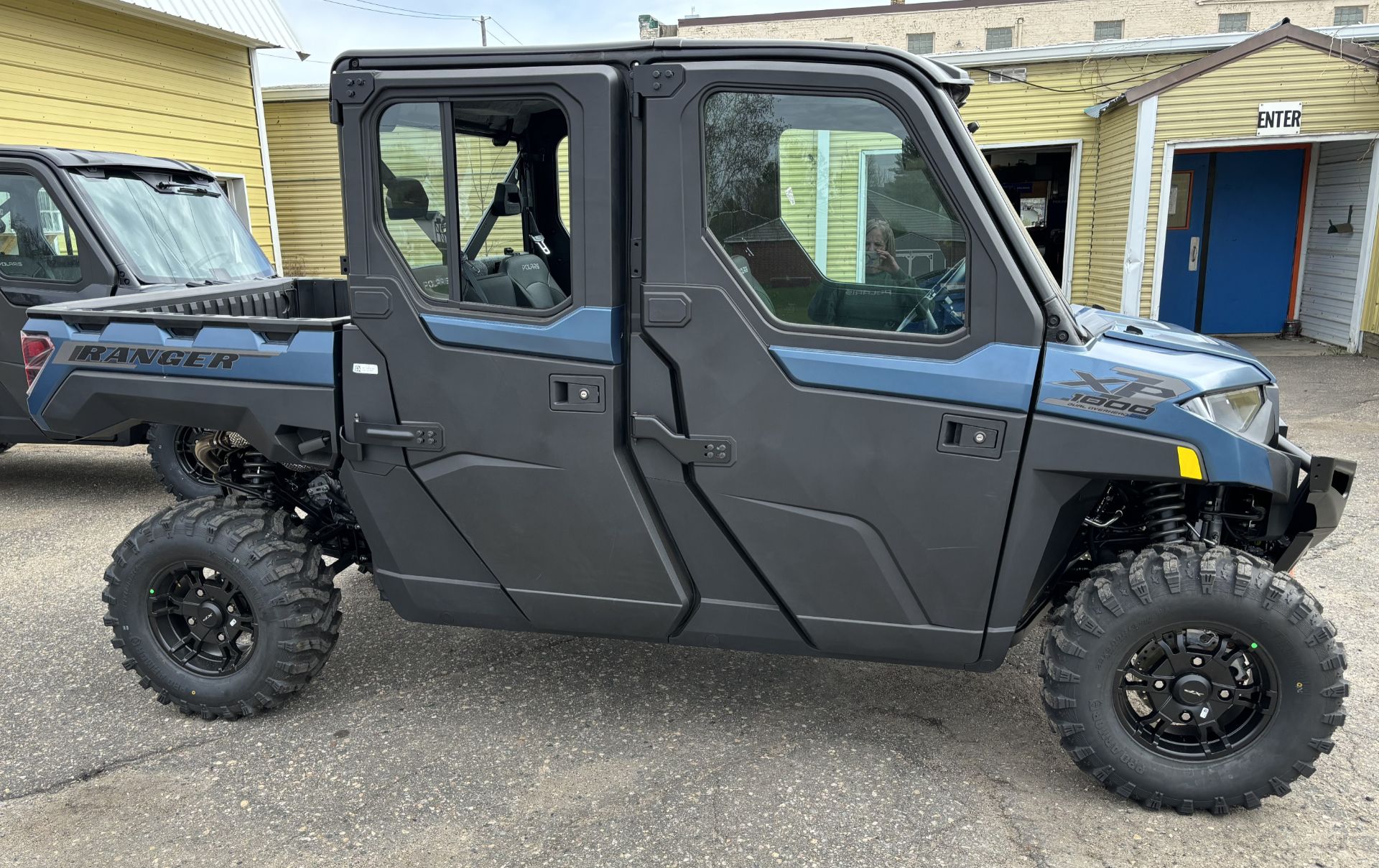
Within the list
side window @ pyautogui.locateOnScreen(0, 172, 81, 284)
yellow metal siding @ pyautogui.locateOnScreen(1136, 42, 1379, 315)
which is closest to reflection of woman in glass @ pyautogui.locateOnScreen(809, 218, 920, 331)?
side window @ pyautogui.locateOnScreen(0, 172, 81, 284)

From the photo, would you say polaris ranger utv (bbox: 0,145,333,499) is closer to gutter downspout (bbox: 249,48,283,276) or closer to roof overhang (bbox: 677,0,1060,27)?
gutter downspout (bbox: 249,48,283,276)

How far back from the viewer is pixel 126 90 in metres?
11.6

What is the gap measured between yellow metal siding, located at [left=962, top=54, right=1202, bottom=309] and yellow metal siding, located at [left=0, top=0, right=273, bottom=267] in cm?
1028

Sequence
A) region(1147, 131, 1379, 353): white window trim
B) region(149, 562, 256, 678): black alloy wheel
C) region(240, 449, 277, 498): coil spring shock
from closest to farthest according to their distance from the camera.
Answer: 1. region(149, 562, 256, 678): black alloy wheel
2. region(240, 449, 277, 498): coil spring shock
3. region(1147, 131, 1379, 353): white window trim

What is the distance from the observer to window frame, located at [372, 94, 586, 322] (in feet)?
9.84

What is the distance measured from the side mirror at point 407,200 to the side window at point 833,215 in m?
0.94

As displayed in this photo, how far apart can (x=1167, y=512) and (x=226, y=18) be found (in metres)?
13.5

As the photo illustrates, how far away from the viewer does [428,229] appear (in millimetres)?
3133

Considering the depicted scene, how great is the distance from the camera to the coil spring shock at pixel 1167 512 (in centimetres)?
312

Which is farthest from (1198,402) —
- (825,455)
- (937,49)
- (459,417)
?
(937,49)

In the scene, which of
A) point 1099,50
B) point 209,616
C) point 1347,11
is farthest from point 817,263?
point 1347,11

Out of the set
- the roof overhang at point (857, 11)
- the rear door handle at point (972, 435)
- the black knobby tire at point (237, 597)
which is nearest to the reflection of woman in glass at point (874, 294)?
the rear door handle at point (972, 435)

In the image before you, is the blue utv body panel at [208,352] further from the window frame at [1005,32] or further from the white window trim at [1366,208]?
the window frame at [1005,32]

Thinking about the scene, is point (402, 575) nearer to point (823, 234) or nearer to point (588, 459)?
point (588, 459)
